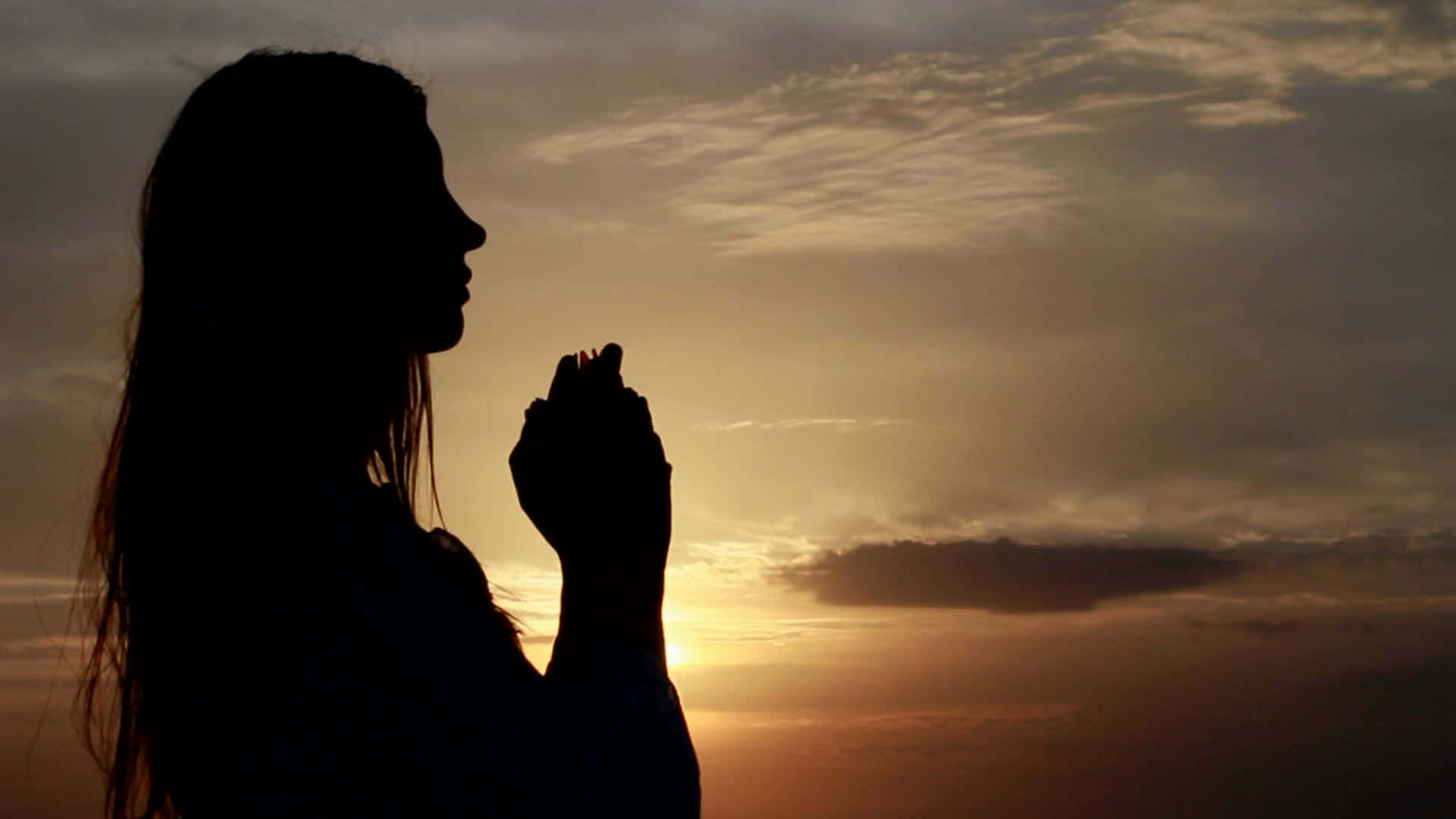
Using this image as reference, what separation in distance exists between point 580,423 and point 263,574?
2.88 ft

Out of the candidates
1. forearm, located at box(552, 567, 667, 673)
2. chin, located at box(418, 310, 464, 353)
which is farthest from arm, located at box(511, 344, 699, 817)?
chin, located at box(418, 310, 464, 353)

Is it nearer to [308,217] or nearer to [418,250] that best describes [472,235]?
[418,250]

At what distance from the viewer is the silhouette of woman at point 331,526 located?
305 centimetres

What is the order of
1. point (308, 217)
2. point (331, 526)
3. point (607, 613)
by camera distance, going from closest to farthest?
point (331, 526), point (607, 613), point (308, 217)

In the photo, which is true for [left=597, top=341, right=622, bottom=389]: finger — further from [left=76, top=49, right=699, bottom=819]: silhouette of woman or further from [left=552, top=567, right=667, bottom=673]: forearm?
[left=552, top=567, right=667, bottom=673]: forearm

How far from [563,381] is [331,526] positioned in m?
0.76

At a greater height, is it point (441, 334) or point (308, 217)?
point (308, 217)

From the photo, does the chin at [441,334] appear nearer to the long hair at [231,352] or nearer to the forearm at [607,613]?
the long hair at [231,352]

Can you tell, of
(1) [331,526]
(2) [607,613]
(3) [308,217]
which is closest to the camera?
(1) [331,526]

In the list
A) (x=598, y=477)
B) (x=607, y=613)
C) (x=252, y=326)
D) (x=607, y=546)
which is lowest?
(x=607, y=613)

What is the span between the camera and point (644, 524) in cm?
359

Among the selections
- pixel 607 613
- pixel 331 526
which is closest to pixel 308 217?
pixel 331 526

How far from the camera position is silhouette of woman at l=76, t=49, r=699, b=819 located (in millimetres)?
3049

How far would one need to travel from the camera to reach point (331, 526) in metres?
3.21
